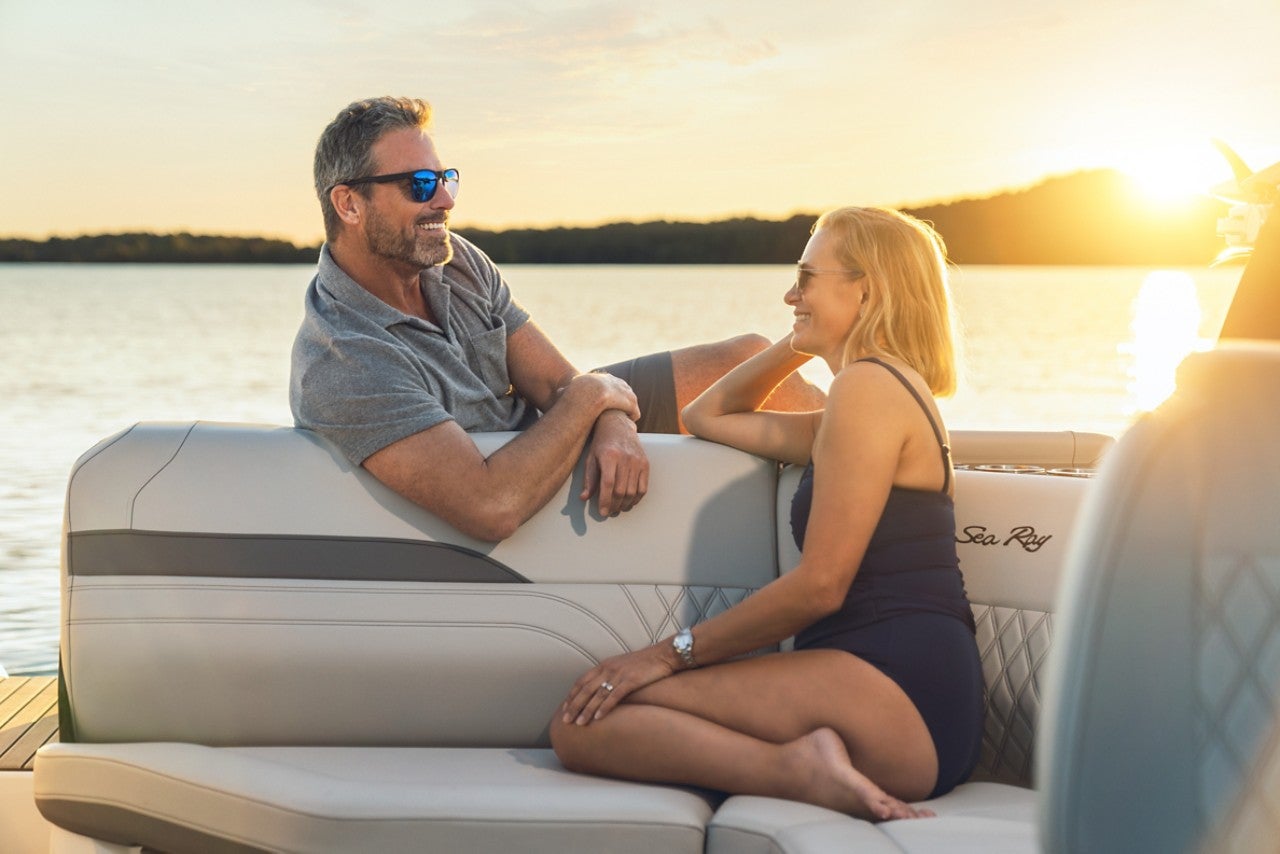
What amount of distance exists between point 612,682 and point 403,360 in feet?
2.38

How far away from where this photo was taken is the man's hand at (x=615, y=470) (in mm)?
2518

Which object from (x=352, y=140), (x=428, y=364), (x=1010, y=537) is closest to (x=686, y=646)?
(x=1010, y=537)

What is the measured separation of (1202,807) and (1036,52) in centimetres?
1621

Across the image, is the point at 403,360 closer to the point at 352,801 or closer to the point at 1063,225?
the point at 352,801

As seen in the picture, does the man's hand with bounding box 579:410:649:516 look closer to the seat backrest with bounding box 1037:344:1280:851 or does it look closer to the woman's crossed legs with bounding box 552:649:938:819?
the woman's crossed legs with bounding box 552:649:938:819

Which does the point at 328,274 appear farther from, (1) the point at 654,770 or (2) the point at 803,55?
(2) the point at 803,55

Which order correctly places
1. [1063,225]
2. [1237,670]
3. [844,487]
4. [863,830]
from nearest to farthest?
[1237,670], [863,830], [844,487], [1063,225]

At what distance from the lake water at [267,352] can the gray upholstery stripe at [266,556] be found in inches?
15.3

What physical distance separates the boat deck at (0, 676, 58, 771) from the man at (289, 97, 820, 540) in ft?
3.31

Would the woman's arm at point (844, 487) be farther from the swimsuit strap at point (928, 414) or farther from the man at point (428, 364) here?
the man at point (428, 364)

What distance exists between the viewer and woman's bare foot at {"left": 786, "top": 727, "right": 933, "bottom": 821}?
2061 mm

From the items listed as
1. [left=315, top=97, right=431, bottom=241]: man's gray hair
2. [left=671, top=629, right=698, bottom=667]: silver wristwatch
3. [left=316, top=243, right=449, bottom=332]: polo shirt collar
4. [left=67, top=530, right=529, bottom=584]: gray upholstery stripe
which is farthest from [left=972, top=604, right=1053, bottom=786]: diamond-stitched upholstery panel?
[left=315, top=97, right=431, bottom=241]: man's gray hair

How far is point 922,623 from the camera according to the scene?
226 centimetres

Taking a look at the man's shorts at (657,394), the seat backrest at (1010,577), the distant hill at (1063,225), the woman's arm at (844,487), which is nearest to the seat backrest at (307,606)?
the woman's arm at (844,487)
